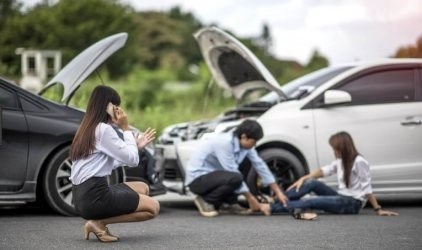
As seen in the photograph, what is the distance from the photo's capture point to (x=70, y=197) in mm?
9445

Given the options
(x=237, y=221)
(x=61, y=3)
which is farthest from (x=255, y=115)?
(x=61, y=3)

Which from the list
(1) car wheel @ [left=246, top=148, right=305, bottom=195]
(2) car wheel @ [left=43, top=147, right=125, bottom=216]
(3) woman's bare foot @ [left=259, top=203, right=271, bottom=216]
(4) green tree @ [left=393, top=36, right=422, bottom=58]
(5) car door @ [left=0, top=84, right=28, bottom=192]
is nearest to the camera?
(5) car door @ [left=0, top=84, right=28, bottom=192]

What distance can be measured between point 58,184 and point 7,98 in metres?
1.07

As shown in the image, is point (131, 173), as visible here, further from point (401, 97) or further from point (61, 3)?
point (61, 3)

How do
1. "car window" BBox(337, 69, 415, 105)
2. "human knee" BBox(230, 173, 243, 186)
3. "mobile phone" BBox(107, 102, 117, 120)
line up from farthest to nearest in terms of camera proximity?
"car window" BBox(337, 69, 415, 105) < "human knee" BBox(230, 173, 243, 186) < "mobile phone" BBox(107, 102, 117, 120)

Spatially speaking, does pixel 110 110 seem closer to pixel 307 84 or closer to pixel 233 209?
pixel 233 209

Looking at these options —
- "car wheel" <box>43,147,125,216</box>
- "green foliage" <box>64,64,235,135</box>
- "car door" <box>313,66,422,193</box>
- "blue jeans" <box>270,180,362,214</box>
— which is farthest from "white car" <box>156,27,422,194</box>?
"green foliage" <box>64,64,235,135</box>

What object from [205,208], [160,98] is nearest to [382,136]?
[205,208]

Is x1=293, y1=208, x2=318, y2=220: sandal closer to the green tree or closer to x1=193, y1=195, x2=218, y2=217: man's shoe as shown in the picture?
x1=193, y1=195, x2=218, y2=217: man's shoe

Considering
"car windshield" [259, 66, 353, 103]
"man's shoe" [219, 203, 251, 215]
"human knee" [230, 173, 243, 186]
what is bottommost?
"man's shoe" [219, 203, 251, 215]

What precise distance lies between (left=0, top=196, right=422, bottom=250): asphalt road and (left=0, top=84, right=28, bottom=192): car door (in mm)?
407

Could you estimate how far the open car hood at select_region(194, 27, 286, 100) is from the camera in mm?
11125

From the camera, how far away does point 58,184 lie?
9375mm

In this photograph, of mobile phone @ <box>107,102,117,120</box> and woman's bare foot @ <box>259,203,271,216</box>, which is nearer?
mobile phone @ <box>107,102,117,120</box>
